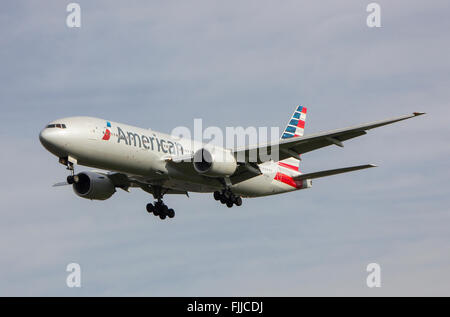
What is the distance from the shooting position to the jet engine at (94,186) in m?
49.3

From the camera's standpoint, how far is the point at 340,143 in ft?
145

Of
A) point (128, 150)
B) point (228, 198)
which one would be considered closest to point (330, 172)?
point (228, 198)

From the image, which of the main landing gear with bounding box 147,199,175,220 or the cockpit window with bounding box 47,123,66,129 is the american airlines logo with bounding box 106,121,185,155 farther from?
the main landing gear with bounding box 147,199,175,220

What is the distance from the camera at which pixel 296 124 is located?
58312 mm

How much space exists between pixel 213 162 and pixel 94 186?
29.5ft

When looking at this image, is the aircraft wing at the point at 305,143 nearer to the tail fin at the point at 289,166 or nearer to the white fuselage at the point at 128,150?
the white fuselage at the point at 128,150

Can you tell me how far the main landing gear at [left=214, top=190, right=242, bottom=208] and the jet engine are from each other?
23.6ft

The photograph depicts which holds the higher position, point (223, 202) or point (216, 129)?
point (216, 129)

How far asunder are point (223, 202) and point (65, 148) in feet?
39.1
